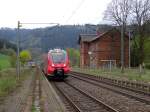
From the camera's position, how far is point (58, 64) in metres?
43.2

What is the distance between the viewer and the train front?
43.1 metres

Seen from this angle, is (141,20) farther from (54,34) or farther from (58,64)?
(58,64)

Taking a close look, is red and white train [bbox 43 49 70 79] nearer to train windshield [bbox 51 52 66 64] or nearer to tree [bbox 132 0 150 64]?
train windshield [bbox 51 52 66 64]

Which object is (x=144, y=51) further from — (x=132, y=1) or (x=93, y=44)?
(x=93, y=44)

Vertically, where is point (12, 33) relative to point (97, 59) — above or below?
above

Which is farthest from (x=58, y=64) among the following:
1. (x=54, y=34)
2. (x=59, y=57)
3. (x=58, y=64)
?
(x=54, y=34)

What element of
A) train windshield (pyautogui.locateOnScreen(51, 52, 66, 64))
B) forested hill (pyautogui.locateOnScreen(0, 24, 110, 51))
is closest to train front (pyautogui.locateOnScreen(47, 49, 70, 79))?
train windshield (pyautogui.locateOnScreen(51, 52, 66, 64))

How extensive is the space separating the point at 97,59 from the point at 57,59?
167 ft

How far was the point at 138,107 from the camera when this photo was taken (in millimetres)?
18328

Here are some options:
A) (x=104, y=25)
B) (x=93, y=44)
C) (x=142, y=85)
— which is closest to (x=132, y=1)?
(x=104, y=25)

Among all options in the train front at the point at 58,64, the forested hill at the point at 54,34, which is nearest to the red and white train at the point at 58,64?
the train front at the point at 58,64

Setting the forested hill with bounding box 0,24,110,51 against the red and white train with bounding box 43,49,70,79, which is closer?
the red and white train with bounding box 43,49,70,79

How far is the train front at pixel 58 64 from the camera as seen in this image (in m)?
43.1

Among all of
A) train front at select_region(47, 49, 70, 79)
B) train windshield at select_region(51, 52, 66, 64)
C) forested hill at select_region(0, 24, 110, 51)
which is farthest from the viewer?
forested hill at select_region(0, 24, 110, 51)
